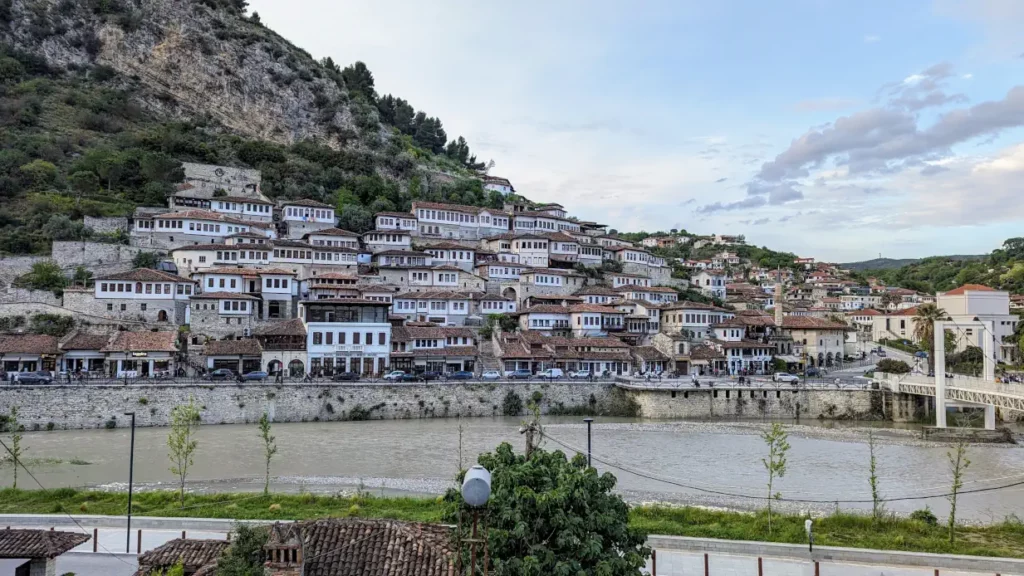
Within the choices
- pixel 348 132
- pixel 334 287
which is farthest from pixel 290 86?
pixel 334 287

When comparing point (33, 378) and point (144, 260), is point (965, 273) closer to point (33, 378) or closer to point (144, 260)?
point (144, 260)

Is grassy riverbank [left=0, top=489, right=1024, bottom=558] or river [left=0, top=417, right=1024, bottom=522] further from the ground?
grassy riverbank [left=0, top=489, right=1024, bottom=558]

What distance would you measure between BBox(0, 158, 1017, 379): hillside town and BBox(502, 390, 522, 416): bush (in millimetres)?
2868

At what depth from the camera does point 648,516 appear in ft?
56.0

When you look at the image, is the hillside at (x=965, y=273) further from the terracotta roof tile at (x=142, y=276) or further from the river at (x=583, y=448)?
the terracotta roof tile at (x=142, y=276)

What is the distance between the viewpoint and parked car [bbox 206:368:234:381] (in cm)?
3623

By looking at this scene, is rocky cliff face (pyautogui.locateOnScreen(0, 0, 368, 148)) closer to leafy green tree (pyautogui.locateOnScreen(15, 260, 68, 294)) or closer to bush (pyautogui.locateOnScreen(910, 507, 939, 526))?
leafy green tree (pyautogui.locateOnScreen(15, 260, 68, 294))

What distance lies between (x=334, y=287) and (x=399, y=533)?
37.7 meters

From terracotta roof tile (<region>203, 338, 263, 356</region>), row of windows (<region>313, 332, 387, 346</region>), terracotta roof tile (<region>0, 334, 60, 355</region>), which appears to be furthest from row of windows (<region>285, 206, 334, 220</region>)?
terracotta roof tile (<region>0, 334, 60, 355</region>)

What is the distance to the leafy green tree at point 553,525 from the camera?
8141 mm

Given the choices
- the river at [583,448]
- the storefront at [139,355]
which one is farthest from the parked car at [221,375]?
the river at [583,448]

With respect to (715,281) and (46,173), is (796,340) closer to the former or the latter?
(715,281)

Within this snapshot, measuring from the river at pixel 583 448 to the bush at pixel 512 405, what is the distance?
177 cm

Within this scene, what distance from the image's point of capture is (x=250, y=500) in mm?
18297
